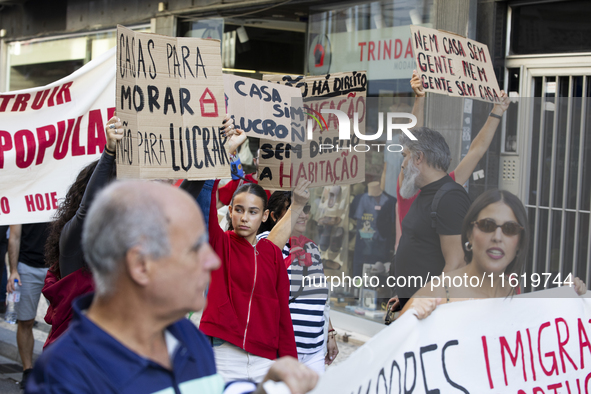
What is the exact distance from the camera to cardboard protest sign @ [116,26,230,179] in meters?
3.12

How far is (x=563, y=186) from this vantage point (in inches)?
183

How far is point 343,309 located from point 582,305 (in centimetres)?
346

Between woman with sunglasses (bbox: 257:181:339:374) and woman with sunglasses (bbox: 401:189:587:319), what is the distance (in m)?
0.74

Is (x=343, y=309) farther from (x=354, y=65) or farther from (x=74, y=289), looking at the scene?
(x=74, y=289)

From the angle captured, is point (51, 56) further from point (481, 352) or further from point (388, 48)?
point (481, 352)

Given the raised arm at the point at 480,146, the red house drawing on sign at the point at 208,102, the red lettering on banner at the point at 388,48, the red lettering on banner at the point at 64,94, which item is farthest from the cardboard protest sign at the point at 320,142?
the red lettering on banner at the point at 388,48

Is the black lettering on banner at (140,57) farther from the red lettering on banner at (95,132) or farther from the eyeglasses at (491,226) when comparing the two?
the eyeglasses at (491,226)

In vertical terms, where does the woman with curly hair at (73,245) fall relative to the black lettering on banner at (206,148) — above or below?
below

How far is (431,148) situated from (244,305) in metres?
1.43

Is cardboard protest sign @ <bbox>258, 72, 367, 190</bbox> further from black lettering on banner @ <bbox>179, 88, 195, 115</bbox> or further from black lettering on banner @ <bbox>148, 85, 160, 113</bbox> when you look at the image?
black lettering on banner @ <bbox>148, 85, 160, 113</bbox>

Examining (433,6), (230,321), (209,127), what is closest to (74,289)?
(230,321)

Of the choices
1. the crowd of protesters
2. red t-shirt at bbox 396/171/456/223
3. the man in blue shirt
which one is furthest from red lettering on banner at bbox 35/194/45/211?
the man in blue shirt

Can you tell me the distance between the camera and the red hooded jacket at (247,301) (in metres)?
3.20

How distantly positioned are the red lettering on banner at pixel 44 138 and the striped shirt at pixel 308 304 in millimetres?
1708
